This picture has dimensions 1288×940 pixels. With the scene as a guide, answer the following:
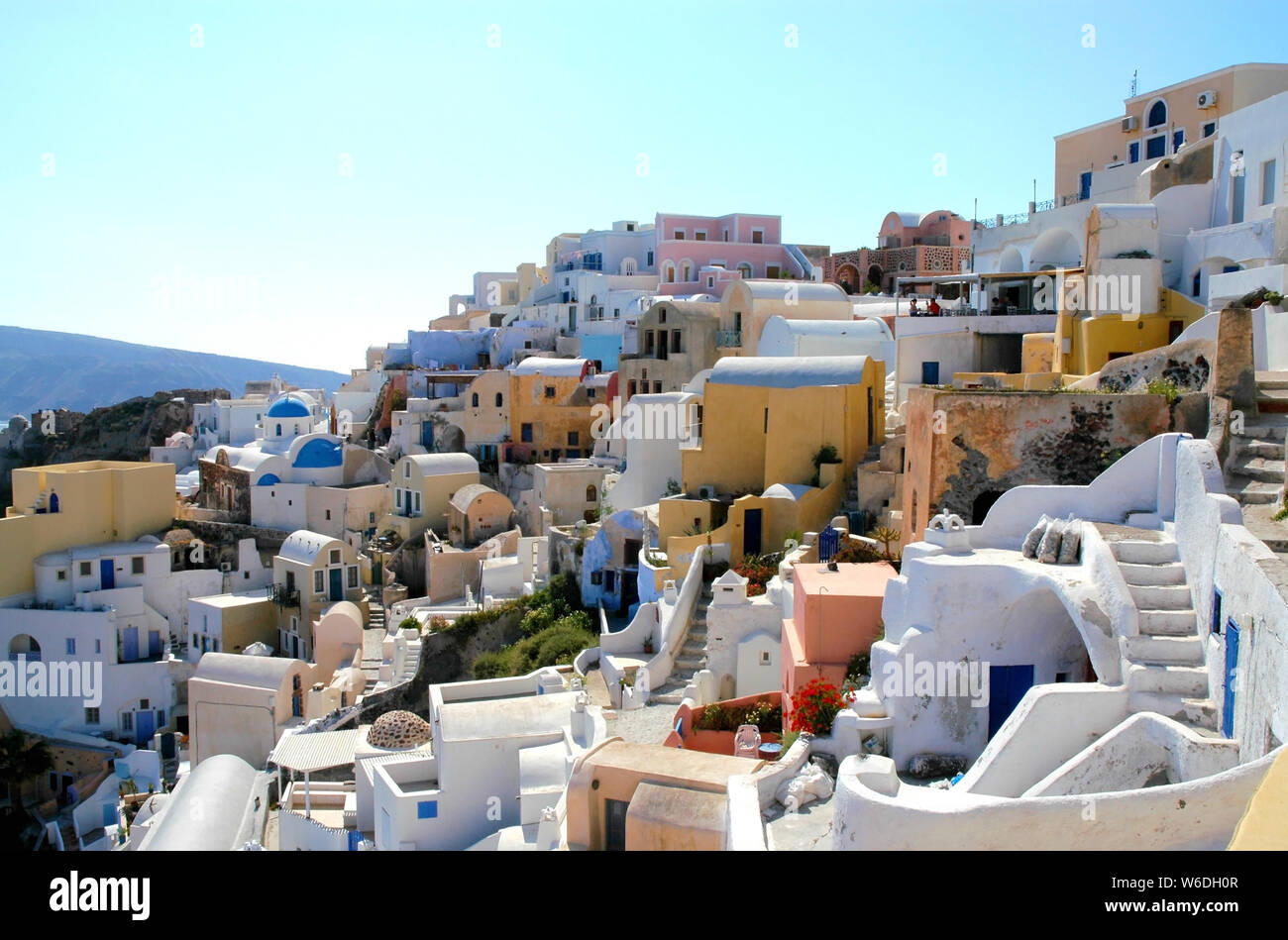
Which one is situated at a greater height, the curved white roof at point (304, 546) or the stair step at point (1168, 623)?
the stair step at point (1168, 623)

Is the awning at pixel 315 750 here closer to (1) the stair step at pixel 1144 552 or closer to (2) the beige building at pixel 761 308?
(1) the stair step at pixel 1144 552

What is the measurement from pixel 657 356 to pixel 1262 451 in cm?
2124

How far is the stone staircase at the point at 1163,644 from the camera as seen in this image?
848cm

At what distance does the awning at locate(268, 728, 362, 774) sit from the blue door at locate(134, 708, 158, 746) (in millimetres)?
8231

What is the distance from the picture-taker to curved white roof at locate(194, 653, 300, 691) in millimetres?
23719

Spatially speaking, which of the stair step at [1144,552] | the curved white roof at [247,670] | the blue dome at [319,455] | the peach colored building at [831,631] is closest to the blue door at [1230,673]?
the stair step at [1144,552]

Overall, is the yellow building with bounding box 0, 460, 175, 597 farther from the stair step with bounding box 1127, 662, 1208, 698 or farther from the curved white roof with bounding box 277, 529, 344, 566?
the stair step with bounding box 1127, 662, 1208, 698

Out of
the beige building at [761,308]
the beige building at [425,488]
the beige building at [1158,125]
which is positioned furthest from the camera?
the beige building at [425,488]

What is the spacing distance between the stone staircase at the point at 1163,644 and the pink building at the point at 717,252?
107 ft

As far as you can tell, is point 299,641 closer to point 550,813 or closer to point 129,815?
point 129,815

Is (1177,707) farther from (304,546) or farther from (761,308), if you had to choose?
(304,546)

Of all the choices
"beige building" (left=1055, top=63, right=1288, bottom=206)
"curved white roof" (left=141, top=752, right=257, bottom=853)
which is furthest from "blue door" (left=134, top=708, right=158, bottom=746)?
"beige building" (left=1055, top=63, right=1288, bottom=206)

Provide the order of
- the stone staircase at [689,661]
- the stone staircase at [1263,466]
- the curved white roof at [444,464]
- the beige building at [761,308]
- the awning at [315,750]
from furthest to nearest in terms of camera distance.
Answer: the curved white roof at [444,464] < the beige building at [761,308] < the awning at [315,750] < the stone staircase at [689,661] < the stone staircase at [1263,466]
